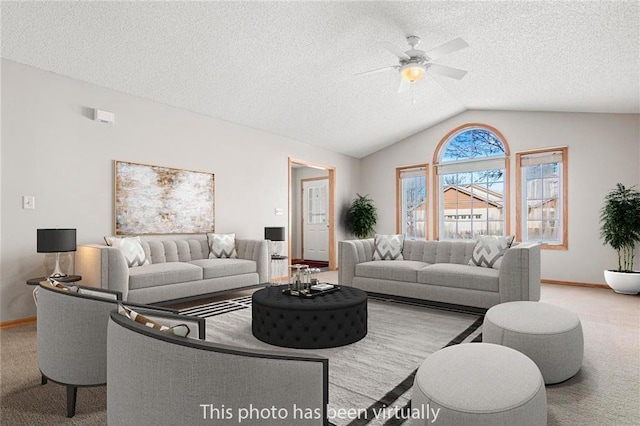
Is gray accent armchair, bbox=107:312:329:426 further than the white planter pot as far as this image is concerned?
No

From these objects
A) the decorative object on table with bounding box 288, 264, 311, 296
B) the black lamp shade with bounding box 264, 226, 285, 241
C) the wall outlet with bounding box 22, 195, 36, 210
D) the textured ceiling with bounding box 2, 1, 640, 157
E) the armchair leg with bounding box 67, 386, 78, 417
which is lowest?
the armchair leg with bounding box 67, 386, 78, 417

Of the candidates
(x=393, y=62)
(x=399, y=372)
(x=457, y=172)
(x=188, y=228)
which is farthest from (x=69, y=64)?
(x=457, y=172)

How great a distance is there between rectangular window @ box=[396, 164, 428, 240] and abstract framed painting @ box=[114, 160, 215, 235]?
14.0 feet

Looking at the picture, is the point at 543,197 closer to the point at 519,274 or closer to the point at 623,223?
the point at 623,223

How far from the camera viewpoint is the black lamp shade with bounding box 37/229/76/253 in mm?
3389

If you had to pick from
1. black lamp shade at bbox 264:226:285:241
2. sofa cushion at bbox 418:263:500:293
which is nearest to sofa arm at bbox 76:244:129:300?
black lamp shade at bbox 264:226:285:241

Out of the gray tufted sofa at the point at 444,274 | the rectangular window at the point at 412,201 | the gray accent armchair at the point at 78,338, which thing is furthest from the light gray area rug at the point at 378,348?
the rectangular window at the point at 412,201

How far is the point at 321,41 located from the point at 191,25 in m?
1.38

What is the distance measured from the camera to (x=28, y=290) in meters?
3.79

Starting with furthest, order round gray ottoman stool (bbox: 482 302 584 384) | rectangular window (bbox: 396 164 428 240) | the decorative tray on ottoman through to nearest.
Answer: rectangular window (bbox: 396 164 428 240), the decorative tray on ottoman, round gray ottoman stool (bbox: 482 302 584 384)

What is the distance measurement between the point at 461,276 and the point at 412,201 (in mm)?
4100

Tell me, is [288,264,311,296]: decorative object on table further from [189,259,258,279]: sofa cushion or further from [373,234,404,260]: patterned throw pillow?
[373,234,404,260]: patterned throw pillow

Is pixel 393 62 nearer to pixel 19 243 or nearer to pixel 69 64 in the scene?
pixel 69 64

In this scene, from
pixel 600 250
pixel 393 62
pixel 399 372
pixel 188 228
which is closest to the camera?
pixel 399 372
